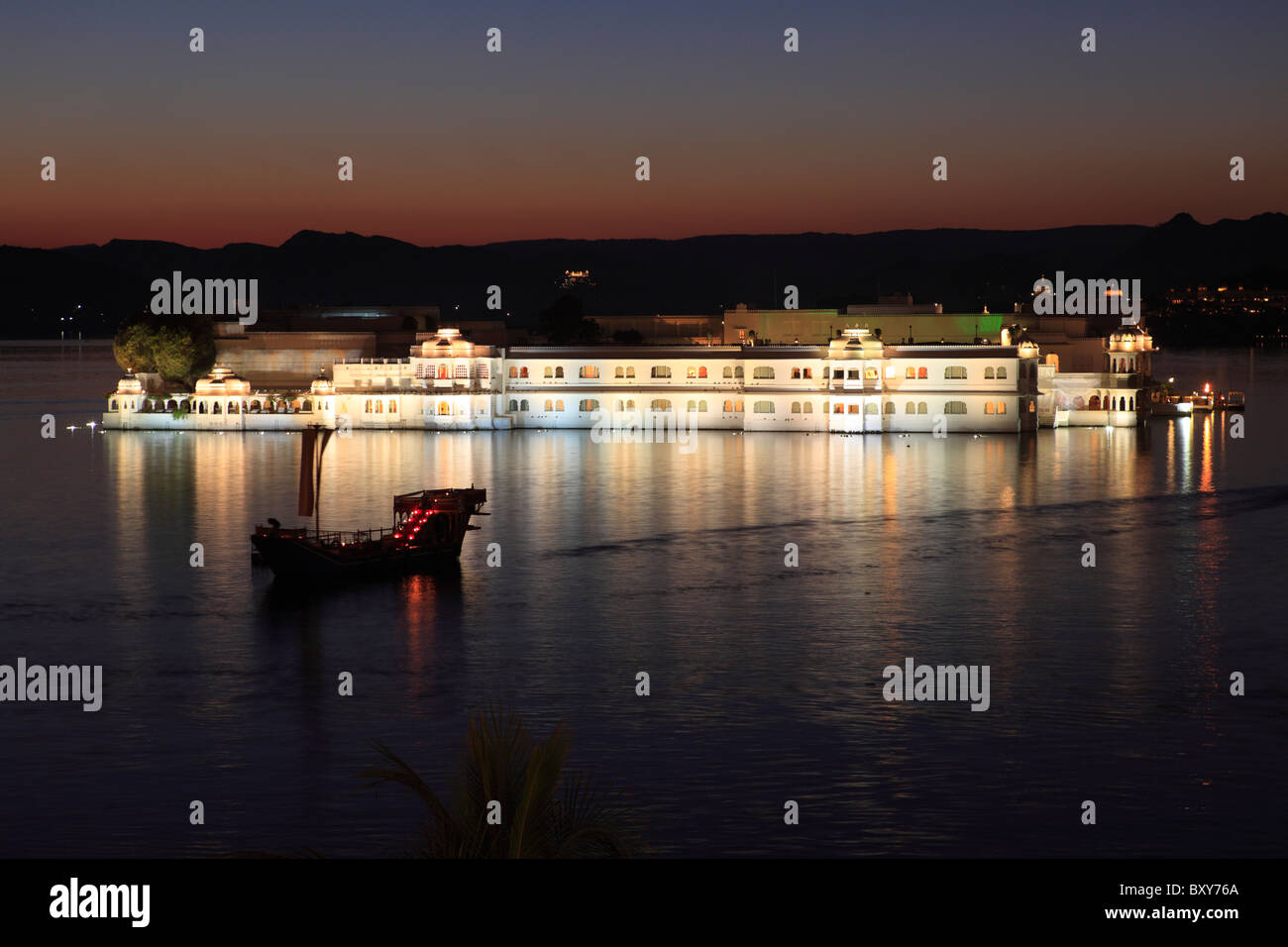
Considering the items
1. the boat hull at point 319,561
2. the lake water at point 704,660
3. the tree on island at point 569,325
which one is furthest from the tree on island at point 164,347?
the boat hull at point 319,561

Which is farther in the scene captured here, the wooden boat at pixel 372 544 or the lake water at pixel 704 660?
the wooden boat at pixel 372 544

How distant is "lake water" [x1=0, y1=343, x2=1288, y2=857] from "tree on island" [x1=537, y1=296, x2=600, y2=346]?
65007mm

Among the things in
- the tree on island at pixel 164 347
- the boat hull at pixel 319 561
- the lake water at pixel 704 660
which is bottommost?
the lake water at pixel 704 660

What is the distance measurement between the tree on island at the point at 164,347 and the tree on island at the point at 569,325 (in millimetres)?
32922

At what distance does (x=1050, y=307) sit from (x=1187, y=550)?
8498 cm

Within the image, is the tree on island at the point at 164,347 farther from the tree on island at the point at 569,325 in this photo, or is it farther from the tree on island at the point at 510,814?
the tree on island at the point at 510,814

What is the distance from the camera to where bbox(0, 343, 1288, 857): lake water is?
16.8 meters

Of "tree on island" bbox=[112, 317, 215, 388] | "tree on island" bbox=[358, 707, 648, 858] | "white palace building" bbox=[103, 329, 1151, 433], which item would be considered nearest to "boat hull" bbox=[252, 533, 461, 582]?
"tree on island" bbox=[358, 707, 648, 858]

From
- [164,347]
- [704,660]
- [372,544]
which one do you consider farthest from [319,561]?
[164,347]

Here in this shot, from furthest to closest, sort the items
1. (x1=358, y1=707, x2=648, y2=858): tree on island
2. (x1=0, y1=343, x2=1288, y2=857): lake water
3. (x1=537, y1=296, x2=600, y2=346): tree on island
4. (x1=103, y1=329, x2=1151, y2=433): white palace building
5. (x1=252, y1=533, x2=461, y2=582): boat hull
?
(x1=537, y1=296, x2=600, y2=346): tree on island → (x1=103, y1=329, x2=1151, y2=433): white palace building → (x1=252, y1=533, x2=461, y2=582): boat hull → (x1=0, y1=343, x2=1288, y2=857): lake water → (x1=358, y1=707, x2=648, y2=858): tree on island

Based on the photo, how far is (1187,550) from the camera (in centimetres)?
3953

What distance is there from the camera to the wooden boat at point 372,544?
32656mm

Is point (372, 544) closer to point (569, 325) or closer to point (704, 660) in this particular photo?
point (704, 660)

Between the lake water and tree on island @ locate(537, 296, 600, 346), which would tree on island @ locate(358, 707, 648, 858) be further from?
tree on island @ locate(537, 296, 600, 346)
